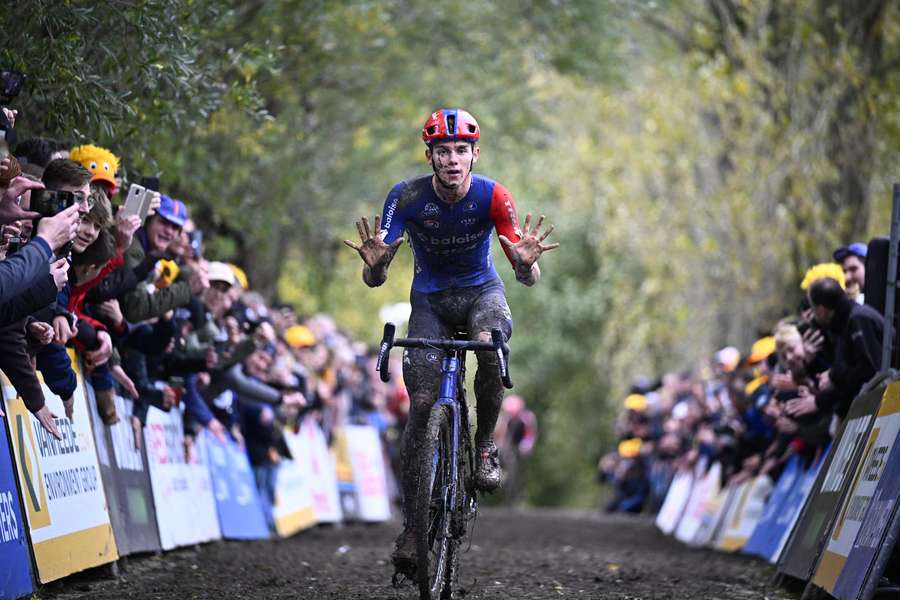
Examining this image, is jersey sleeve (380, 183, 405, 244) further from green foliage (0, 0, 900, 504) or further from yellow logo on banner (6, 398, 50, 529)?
green foliage (0, 0, 900, 504)

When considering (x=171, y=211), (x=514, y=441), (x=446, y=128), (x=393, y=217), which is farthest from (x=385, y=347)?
(x=514, y=441)

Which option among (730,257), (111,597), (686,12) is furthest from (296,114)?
(111,597)

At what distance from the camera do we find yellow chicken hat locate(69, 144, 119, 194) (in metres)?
10.5

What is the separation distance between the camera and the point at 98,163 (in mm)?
10570

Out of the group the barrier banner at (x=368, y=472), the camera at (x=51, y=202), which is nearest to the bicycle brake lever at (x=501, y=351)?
the camera at (x=51, y=202)

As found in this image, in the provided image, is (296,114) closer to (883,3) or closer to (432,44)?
(432,44)

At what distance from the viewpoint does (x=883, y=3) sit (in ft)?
64.6

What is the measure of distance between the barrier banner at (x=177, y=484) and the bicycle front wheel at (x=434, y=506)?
414cm

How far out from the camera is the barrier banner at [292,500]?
17547mm

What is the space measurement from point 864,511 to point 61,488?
184 inches

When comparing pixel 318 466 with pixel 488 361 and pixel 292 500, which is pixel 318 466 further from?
pixel 488 361

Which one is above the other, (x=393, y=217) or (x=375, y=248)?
(x=393, y=217)

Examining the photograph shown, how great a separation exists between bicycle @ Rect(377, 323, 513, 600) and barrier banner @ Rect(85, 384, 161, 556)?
2.86 metres

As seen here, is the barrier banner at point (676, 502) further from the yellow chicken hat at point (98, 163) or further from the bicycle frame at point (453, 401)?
the bicycle frame at point (453, 401)
